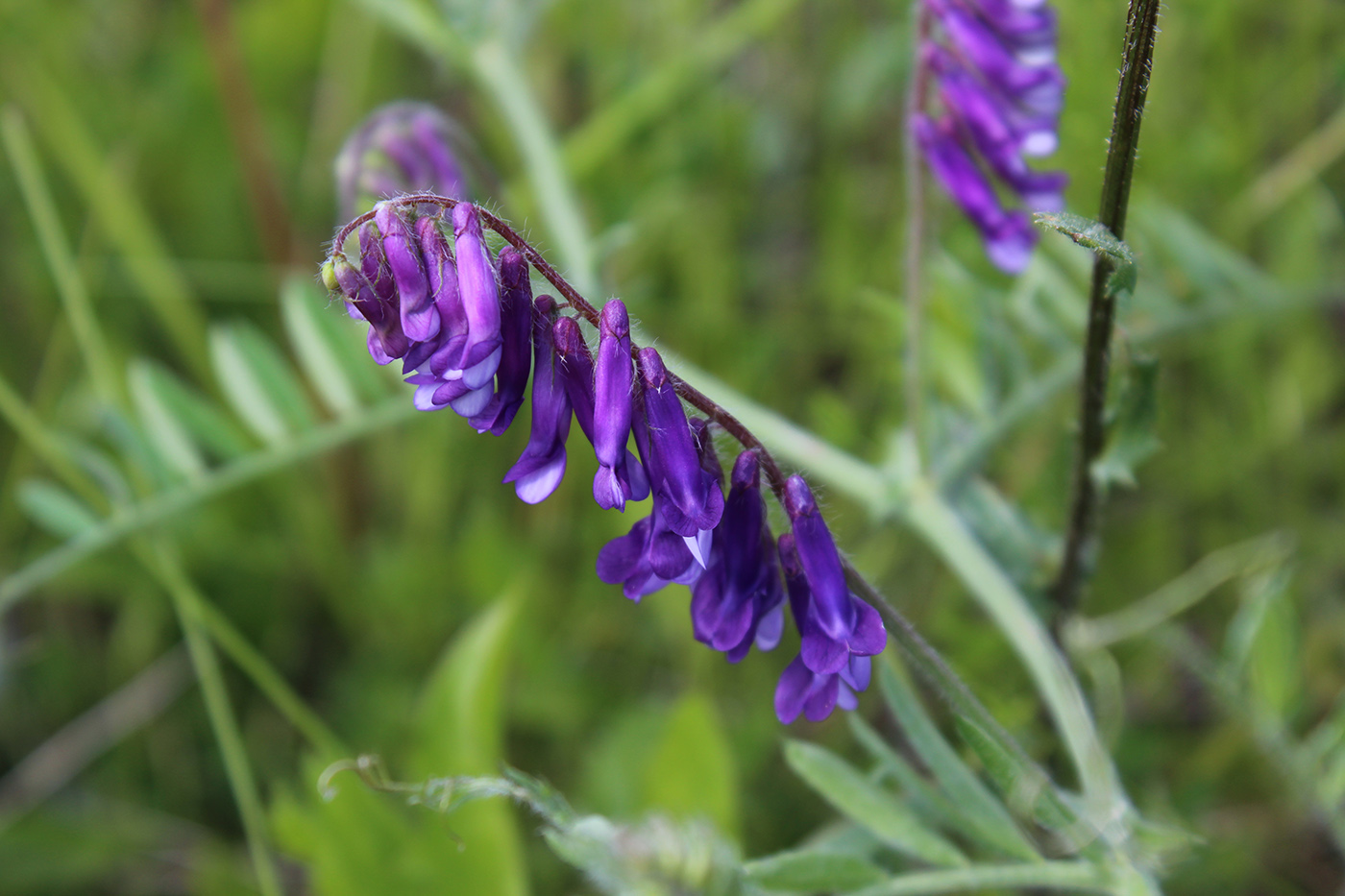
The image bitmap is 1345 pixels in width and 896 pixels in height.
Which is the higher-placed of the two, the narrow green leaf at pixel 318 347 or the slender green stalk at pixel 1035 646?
the narrow green leaf at pixel 318 347

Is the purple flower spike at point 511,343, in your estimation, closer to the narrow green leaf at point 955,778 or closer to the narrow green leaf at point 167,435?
the narrow green leaf at point 955,778

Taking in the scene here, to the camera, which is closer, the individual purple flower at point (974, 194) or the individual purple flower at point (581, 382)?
the individual purple flower at point (581, 382)

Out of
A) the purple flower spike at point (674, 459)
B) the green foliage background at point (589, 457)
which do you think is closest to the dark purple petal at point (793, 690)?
the purple flower spike at point (674, 459)

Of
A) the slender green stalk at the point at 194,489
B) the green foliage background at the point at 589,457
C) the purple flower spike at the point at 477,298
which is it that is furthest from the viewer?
the green foliage background at the point at 589,457

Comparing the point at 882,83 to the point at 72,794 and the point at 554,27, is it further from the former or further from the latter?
the point at 72,794

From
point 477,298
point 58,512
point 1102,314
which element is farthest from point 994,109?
point 58,512

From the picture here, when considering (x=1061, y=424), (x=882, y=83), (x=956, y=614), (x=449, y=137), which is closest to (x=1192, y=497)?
(x=1061, y=424)
